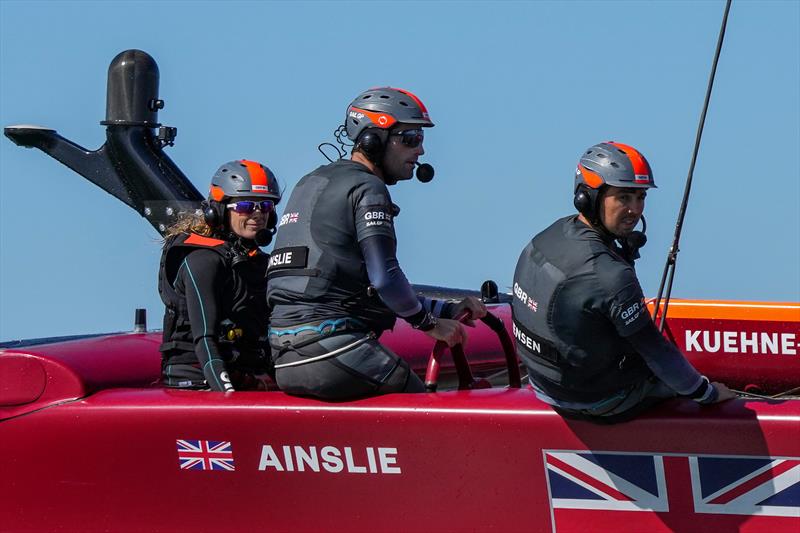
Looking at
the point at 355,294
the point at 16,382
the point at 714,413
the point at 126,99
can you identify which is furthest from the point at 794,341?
the point at 126,99

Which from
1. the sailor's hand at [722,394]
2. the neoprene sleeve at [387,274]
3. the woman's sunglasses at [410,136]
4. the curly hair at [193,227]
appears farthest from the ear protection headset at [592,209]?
the curly hair at [193,227]

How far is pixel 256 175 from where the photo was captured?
6.03 metres

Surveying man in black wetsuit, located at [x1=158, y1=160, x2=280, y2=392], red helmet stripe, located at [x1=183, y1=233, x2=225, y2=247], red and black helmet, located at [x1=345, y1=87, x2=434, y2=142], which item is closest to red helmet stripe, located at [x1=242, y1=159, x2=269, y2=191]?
man in black wetsuit, located at [x1=158, y1=160, x2=280, y2=392]

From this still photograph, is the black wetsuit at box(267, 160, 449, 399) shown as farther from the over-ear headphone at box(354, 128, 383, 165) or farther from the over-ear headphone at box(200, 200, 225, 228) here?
the over-ear headphone at box(200, 200, 225, 228)

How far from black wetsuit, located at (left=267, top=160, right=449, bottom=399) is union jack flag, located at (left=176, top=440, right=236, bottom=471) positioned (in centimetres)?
36

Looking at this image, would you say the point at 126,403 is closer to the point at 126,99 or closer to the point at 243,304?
the point at 243,304

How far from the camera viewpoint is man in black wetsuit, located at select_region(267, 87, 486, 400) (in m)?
5.12

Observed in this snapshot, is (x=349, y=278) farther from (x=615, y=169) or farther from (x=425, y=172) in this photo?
(x=615, y=169)

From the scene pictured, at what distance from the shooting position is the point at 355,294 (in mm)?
5246

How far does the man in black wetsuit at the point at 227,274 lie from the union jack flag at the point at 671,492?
1.50 meters

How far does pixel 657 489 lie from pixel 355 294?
51.3 inches

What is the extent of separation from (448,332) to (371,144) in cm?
76

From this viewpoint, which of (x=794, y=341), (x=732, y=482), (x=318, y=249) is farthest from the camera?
(x=794, y=341)

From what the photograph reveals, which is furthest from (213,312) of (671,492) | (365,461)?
(671,492)
